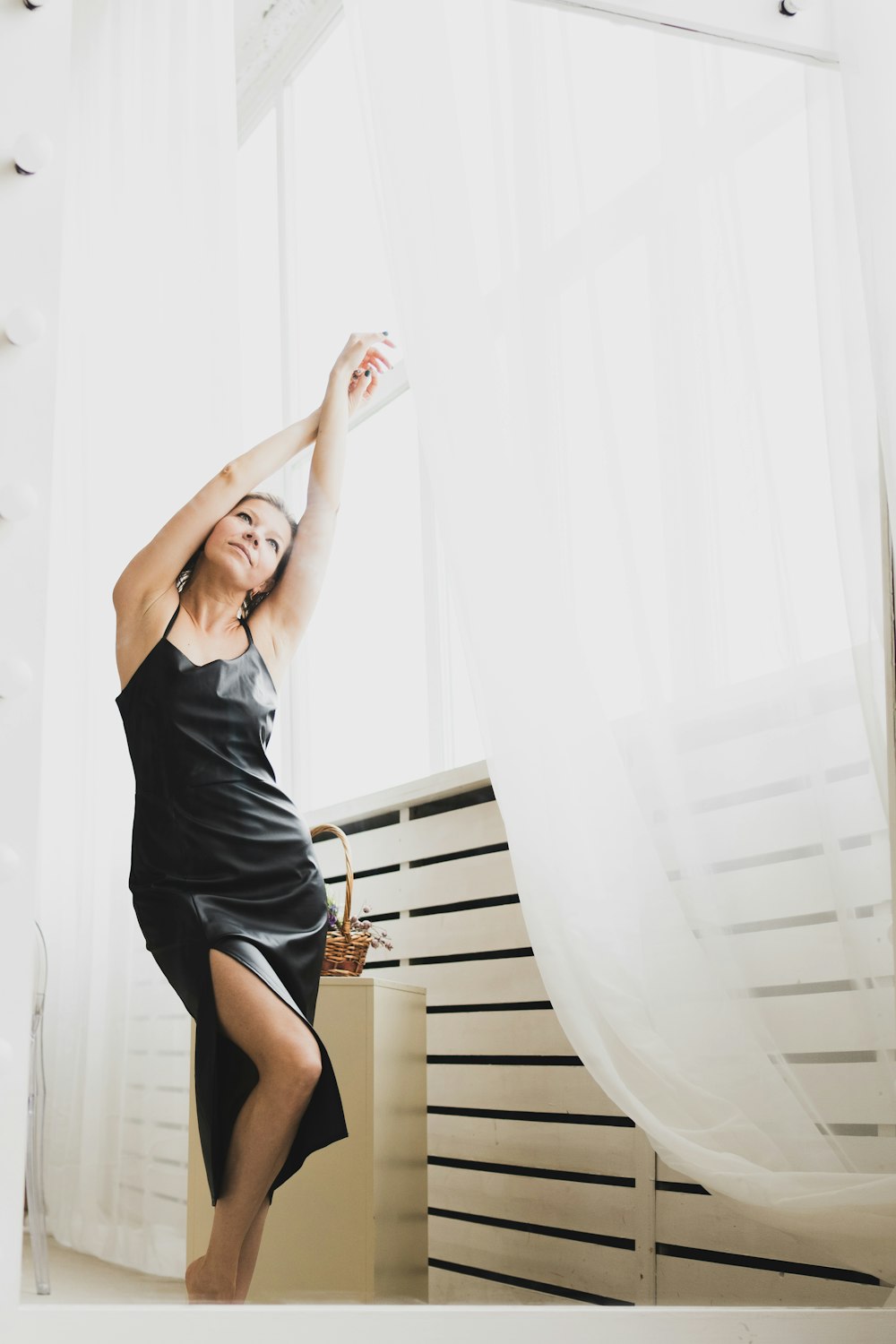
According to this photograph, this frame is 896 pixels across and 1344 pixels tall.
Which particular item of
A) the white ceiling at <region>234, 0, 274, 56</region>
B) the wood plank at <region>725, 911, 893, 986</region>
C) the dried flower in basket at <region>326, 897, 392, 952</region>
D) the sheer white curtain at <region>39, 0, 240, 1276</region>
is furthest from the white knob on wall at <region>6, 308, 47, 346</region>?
the wood plank at <region>725, 911, 893, 986</region>

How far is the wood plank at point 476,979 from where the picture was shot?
1256mm

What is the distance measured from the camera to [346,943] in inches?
45.3

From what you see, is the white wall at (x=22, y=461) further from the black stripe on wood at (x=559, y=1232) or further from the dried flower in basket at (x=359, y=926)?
the black stripe on wood at (x=559, y=1232)

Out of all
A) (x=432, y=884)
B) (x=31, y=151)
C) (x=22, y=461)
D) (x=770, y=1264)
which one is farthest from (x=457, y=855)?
(x=31, y=151)

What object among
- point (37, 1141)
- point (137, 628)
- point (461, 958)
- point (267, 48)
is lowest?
point (37, 1141)

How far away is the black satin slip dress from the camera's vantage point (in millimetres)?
1022

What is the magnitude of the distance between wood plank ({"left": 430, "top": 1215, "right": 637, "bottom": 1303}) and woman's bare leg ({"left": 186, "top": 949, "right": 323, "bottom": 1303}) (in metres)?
0.20

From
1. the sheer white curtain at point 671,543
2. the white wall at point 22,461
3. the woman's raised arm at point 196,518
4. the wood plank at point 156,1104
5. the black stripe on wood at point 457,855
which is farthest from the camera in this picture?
the black stripe on wood at point 457,855

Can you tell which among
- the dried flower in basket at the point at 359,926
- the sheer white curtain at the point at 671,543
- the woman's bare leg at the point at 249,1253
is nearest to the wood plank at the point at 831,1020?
the sheer white curtain at the point at 671,543

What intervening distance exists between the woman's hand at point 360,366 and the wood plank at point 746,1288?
3.10ft

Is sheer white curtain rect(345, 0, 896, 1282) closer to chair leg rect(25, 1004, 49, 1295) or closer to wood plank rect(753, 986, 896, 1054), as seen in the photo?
wood plank rect(753, 986, 896, 1054)

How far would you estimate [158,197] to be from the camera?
3.81 ft

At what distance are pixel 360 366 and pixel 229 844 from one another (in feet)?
→ 1.67

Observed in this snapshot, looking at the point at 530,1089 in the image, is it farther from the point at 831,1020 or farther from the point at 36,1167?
the point at 36,1167
